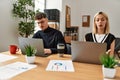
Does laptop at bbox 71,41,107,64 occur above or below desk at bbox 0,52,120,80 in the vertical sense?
above

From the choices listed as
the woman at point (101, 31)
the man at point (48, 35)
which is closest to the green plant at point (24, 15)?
the man at point (48, 35)

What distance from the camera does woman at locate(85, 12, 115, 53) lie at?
2.19m

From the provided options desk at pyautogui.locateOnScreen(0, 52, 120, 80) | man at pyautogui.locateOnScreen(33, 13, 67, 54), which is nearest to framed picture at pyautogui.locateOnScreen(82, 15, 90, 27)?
man at pyautogui.locateOnScreen(33, 13, 67, 54)

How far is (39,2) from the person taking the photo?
4719 mm

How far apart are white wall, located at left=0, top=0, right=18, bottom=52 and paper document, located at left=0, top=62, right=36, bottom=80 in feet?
5.72

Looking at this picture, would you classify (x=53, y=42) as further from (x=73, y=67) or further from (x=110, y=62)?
(x=110, y=62)

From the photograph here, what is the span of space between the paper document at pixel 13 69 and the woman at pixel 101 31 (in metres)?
1.17

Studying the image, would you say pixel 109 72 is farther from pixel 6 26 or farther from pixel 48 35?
pixel 6 26

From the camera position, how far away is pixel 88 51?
1489 millimetres

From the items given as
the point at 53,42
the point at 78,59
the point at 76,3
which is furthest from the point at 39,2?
the point at 78,59

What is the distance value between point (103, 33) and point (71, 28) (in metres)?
3.71

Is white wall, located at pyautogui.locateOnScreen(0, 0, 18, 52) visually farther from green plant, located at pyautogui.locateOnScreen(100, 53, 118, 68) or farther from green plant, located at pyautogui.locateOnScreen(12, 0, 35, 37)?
green plant, located at pyautogui.locateOnScreen(100, 53, 118, 68)

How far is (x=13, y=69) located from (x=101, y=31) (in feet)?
4.81

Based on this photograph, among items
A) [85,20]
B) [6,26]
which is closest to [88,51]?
[6,26]
